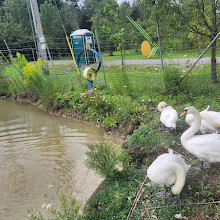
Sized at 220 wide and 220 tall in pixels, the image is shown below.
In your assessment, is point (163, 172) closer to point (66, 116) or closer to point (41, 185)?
point (41, 185)

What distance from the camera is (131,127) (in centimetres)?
552

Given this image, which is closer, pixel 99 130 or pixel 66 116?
pixel 99 130

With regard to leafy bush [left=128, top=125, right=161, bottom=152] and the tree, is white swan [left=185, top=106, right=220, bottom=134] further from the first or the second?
the tree

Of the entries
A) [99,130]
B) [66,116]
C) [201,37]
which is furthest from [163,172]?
[201,37]

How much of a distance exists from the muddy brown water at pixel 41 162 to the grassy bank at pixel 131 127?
39 cm

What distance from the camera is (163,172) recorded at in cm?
279

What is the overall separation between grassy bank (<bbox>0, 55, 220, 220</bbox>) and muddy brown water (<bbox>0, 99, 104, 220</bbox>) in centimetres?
39

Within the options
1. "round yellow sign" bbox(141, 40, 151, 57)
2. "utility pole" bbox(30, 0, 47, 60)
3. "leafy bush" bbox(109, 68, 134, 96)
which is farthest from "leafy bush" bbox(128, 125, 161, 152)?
"utility pole" bbox(30, 0, 47, 60)

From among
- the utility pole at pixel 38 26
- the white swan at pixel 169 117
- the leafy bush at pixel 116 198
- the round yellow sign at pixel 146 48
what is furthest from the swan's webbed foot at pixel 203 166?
the utility pole at pixel 38 26

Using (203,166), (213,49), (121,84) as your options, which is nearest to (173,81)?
(213,49)

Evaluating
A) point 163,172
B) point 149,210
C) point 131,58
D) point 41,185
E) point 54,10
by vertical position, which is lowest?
point 41,185

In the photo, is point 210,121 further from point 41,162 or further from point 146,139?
point 41,162

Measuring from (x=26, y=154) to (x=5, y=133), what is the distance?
1901 millimetres

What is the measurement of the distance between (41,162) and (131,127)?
2.31 meters
